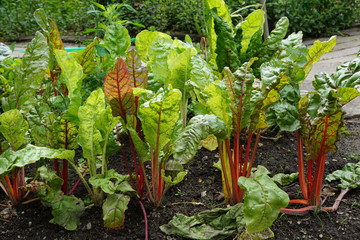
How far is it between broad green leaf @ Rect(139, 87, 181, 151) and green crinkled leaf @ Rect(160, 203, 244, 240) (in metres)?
0.37

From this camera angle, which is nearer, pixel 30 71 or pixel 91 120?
pixel 91 120

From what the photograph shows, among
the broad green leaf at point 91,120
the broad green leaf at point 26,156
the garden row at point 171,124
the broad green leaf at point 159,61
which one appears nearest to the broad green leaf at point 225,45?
the garden row at point 171,124

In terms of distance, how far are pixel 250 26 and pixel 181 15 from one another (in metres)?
4.98

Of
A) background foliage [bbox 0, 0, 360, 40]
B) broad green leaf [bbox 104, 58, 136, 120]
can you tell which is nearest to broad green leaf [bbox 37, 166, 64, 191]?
broad green leaf [bbox 104, 58, 136, 120]

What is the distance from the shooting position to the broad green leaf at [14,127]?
1610 mm

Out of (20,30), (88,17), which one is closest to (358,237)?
(88,17)

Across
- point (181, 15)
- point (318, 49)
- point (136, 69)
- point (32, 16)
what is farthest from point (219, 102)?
point (32, 16)

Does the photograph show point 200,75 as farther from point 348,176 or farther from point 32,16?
point 32,16

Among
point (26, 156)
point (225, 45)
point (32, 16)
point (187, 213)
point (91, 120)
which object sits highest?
point (225, 45)

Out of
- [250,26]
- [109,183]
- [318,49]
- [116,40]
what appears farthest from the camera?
[250,26]

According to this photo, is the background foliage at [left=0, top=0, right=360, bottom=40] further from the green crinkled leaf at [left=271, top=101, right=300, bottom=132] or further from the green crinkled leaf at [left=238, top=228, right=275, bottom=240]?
the green crinkled leaf at [left=238, top=228, right=275, bottom=240]

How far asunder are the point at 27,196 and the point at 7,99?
0.53 m

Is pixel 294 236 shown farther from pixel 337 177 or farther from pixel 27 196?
pixel 27 196

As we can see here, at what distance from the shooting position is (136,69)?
1686mm
